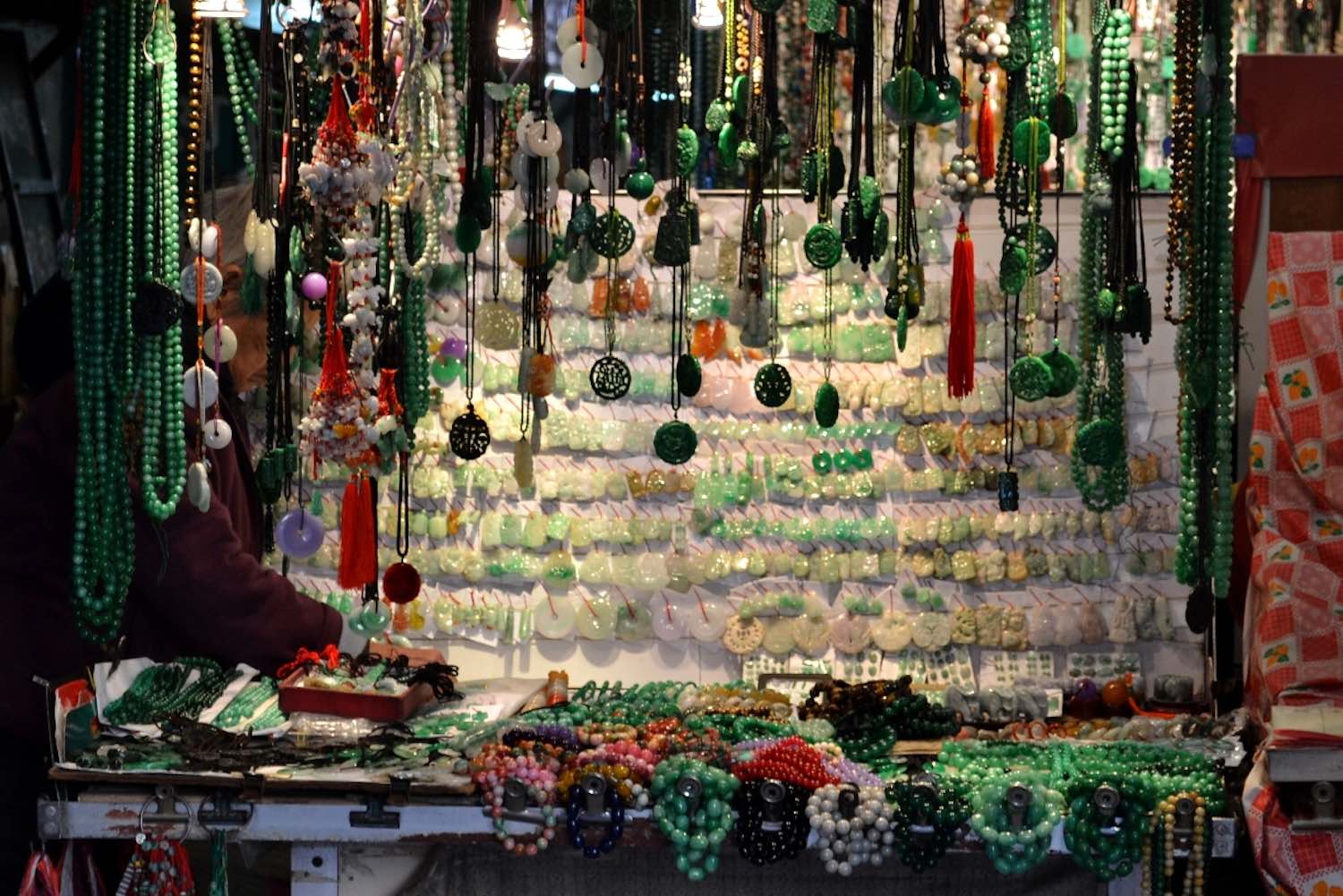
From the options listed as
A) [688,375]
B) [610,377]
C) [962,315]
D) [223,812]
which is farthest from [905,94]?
[223,812]

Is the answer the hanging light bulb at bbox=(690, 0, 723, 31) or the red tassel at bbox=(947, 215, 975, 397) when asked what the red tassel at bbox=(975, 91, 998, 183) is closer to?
the red tassel at bbox=(947, 215, 975, 397)

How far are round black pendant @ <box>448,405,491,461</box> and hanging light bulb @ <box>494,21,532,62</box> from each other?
85 cm

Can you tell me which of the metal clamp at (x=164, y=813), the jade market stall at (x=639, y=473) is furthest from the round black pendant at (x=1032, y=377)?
the metal clamp at (x=164, y=813)

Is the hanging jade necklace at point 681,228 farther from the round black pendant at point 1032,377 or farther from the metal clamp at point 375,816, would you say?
the metal clamp at point 375,816

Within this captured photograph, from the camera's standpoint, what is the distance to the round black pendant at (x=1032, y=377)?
4020 millimetres

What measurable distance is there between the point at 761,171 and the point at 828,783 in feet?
5.13

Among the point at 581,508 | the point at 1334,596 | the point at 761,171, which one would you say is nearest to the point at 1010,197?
the point at 761,171

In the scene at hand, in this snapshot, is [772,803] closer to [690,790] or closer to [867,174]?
[690,790]

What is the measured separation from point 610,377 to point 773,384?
410 mm

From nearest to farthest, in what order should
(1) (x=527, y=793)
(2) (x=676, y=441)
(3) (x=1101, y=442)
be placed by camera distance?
(1) (x=527, y=793)
(3) (x=1101, y=442)
(2) (x=676, y=441)

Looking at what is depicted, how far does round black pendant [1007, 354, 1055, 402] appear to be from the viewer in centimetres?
402

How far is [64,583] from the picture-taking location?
3.88 metres

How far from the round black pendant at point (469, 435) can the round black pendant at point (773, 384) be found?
699 mm

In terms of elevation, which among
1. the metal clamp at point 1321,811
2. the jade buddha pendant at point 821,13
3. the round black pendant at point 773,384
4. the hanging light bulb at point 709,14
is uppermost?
the hanging light bulb at point 709,14
